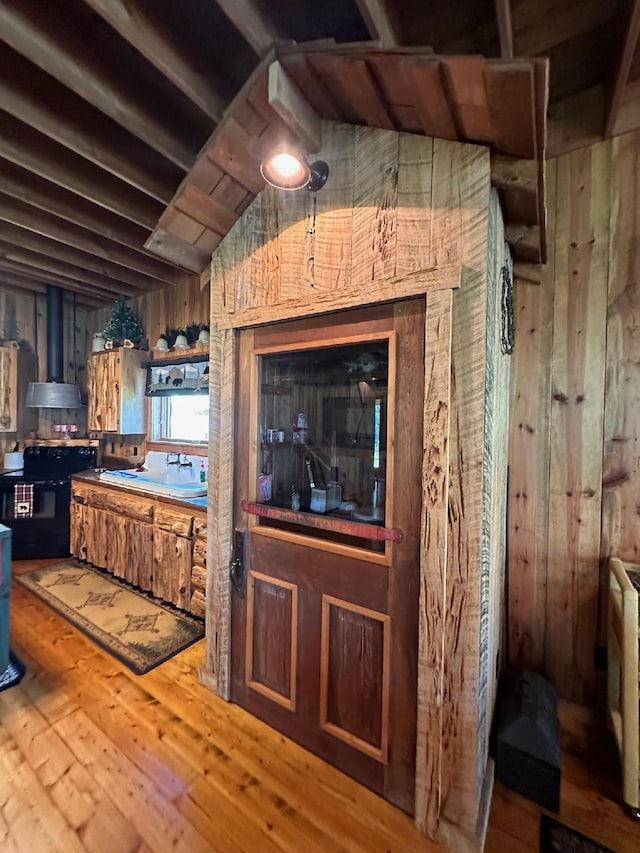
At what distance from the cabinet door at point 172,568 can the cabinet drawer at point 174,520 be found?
0.04 meters

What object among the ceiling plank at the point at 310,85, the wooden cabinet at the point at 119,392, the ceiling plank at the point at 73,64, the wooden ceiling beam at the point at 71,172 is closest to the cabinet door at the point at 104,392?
the wooden cabinet at the point at 119,392

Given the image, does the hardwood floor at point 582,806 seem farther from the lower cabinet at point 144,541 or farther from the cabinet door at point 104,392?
the cabinet door at point 104,392

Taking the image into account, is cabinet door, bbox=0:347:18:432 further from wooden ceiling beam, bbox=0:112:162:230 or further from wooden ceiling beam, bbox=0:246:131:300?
wooden ceiling beam, bbox=0:112:162:230

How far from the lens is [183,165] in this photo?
2.02 m

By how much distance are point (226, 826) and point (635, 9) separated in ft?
10.0

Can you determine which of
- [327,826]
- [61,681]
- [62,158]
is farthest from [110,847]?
[62,158]

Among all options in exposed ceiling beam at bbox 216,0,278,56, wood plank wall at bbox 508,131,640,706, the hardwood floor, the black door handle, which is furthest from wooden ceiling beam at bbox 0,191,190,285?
the hardwood floor

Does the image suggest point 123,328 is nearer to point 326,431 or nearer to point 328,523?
point 326,431

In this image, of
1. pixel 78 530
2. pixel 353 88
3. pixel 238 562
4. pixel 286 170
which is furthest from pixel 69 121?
pixel 78 530

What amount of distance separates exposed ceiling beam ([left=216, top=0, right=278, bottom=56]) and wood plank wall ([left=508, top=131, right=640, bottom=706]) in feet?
4.70

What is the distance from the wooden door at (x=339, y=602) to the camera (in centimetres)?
136

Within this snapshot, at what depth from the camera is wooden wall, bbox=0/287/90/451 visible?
4145 mm

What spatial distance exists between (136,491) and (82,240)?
200 centimetres

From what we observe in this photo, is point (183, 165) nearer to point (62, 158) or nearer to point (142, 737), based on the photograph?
point (62, 158)
